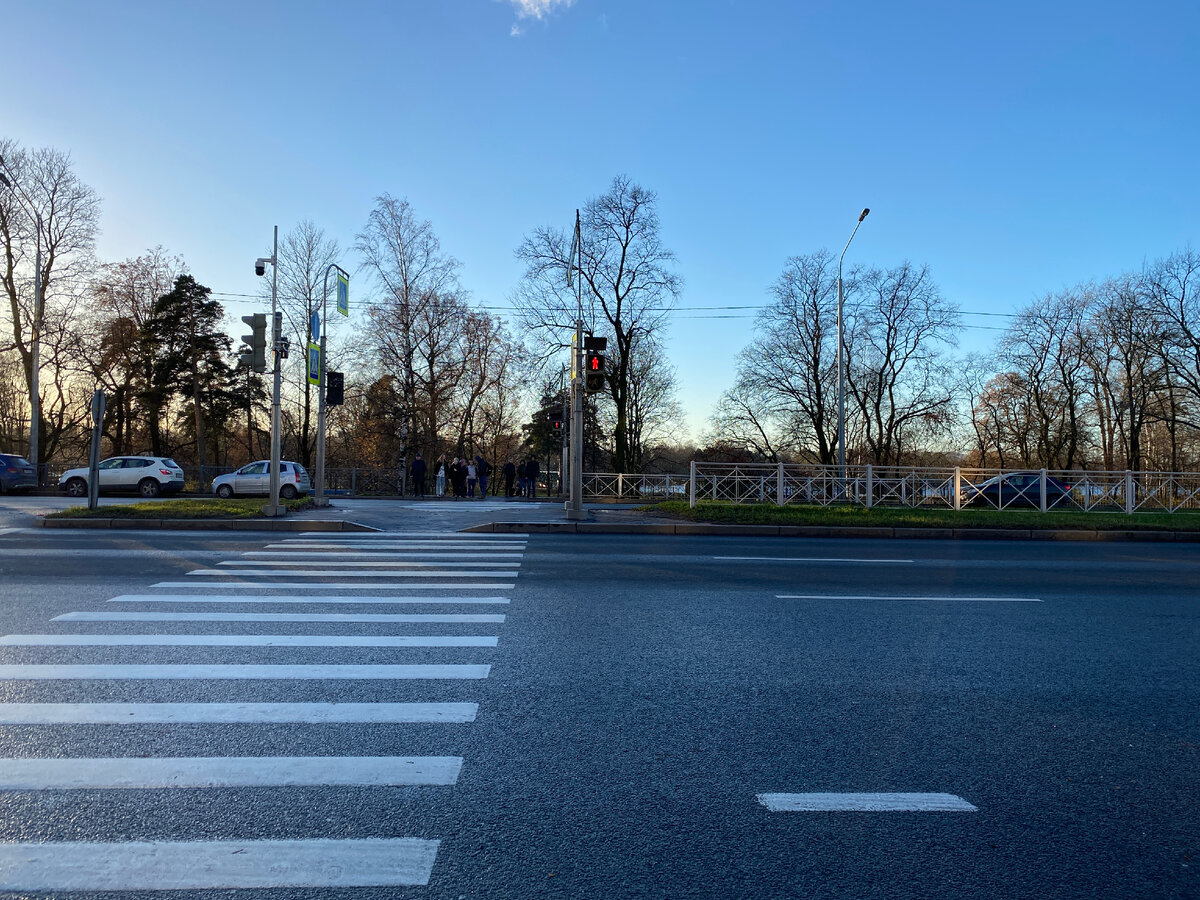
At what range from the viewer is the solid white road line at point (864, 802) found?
10.9 feet

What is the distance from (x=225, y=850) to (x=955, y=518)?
60.2 ft

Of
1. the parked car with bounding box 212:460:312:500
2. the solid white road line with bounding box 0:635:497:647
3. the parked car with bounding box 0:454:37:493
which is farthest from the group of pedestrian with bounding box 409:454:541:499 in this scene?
the solid white road line with bounding box 0:635:497:647

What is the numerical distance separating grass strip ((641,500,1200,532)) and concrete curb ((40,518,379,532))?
8.32 m

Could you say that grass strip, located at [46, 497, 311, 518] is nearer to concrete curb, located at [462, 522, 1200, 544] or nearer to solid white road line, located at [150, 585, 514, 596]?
concrete curb, located at [462, 522, 1200, 544]

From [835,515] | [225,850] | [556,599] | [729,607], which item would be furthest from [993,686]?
[835,515]

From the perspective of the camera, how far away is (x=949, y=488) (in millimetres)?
21984

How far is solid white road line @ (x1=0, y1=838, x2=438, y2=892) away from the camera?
8.78 ft

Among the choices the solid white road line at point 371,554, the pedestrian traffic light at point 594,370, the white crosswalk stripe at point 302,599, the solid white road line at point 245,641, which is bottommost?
the solid white road line at point 245,641

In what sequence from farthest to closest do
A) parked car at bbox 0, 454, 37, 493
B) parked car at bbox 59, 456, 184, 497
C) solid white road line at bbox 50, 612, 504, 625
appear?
parked car at bbox 0, 454, 37, 493 < parked car at bbox 59, 456, 184, 497 < solid white road line at bbox 50, 612, 504, 625

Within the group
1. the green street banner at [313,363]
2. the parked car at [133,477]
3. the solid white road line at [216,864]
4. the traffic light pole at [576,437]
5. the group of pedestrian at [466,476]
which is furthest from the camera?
the group of pedestrian at [466,476]

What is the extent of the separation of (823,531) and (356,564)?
34.9 feet

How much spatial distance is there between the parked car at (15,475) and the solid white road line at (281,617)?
28.0 m

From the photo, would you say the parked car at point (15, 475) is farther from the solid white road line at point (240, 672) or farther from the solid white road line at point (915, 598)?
the solid white road line at point (915, 598)

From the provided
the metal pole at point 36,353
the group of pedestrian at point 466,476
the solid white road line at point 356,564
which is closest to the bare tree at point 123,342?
the metal pole at point 36,353
